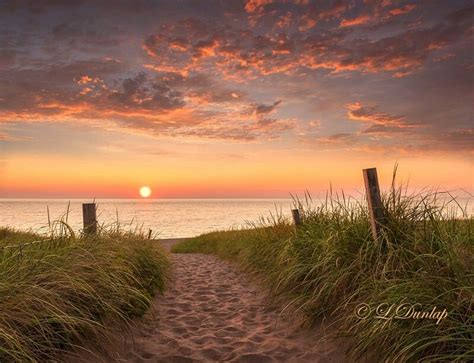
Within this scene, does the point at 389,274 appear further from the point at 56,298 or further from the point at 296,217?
the point at 56,298

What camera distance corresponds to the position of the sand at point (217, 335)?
4.61 meters

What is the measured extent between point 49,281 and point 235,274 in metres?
6.80

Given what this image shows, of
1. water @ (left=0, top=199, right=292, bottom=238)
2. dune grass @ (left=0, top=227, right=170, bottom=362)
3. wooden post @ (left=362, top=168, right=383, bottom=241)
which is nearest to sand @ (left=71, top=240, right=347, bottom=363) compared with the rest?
dune grass @ (left=0, top=227, right=170, bottom=362)

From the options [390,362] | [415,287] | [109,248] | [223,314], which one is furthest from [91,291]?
[415,287]

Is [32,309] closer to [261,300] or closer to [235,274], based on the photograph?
[261,300]

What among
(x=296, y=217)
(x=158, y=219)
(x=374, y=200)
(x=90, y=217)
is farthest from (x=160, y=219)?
(x=374, y=200)

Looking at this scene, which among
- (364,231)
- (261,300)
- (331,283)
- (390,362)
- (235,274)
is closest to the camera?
(390,362)

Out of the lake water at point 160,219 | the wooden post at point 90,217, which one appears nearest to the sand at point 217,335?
the wooden post at point 90,217

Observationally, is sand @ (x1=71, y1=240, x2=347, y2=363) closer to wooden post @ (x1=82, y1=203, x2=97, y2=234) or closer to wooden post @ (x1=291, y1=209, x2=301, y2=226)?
wooden post @ (x1=291, y1=209, x2=301, y2=226)

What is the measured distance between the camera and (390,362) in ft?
11.3

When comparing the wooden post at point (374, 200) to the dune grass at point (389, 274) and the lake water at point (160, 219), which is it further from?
the lake water at point (160, 219)

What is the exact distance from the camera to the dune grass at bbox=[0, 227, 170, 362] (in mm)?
3545

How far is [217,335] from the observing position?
→ 18.2ft

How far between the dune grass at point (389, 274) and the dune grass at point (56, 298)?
264 cm
